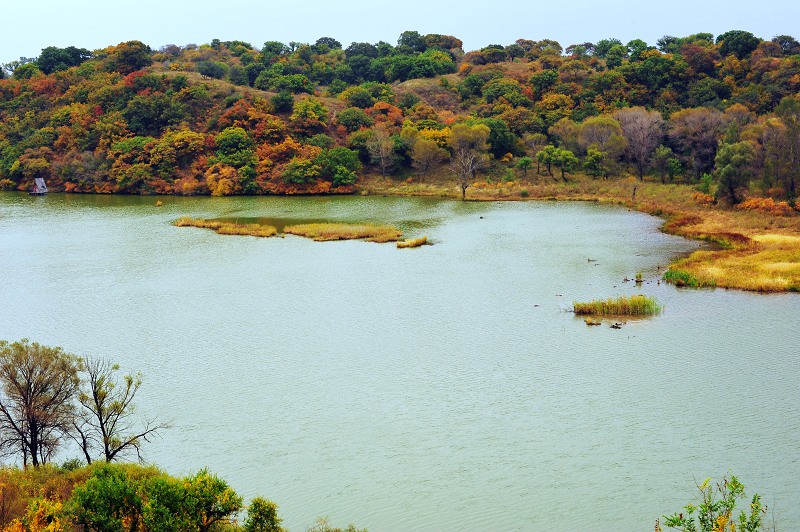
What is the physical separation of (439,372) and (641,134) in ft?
180

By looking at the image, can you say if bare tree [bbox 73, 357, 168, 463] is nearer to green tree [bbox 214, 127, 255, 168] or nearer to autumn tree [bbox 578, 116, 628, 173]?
green tree [bbox 214, 127, 255, 168]

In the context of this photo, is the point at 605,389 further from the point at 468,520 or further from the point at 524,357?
the point at 468,520

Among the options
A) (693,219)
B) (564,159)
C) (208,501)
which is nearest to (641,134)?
(564,159)

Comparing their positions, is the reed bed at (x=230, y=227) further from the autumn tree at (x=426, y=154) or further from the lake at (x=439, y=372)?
the autumn tree at (x=426, y=154)

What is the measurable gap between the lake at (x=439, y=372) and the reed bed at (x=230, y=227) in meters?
4.79

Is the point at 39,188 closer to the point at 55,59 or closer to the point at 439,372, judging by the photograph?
the point at 55,59

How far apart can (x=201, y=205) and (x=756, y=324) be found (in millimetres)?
52625

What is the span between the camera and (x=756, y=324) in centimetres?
3173

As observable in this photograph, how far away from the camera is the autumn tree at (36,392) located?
20.1 metres

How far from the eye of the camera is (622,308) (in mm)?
34062

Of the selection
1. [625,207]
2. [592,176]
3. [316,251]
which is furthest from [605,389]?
[592,176]

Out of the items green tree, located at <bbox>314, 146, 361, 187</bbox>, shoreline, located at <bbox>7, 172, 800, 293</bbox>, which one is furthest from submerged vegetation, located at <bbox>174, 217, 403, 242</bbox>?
green tree, located at <bbox>314, 146, 361, 187</bbox>

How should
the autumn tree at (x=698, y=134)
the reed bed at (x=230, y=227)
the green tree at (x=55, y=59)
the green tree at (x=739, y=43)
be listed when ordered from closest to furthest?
the reed bed at (x=230, y=227), the autumn tree at (x=698, y=134), the green tree at (x=739, y=43), the green tree at (x=55, y=59)

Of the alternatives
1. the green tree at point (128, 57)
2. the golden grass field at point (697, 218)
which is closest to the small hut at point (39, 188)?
the green tree at point (128, 57)
